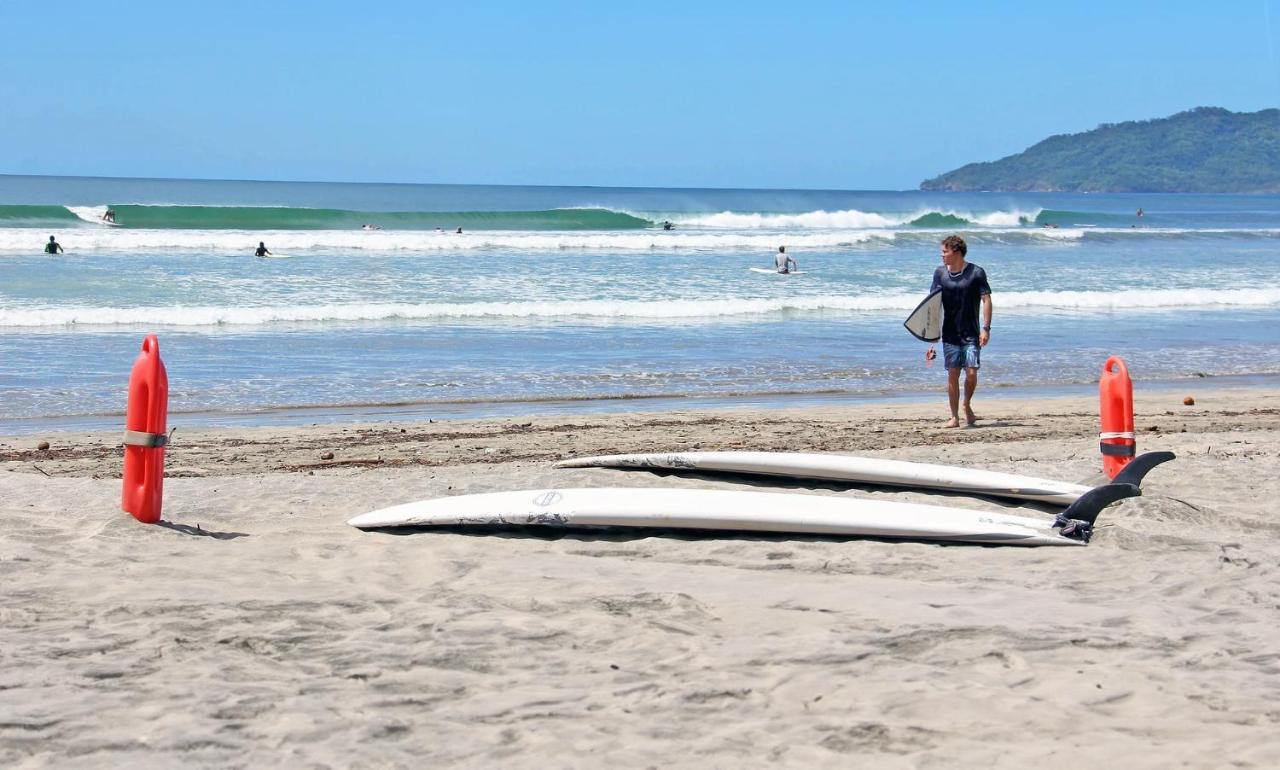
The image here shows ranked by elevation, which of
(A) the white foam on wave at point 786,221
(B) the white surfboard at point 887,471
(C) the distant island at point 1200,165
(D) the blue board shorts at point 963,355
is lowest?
(B) the white surfboard at point 887,471

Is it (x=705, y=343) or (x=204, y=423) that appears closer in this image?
(x=204, y=423)

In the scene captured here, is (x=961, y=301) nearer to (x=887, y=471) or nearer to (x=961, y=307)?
(x=961, y=307)

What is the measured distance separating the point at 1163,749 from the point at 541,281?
2397cm

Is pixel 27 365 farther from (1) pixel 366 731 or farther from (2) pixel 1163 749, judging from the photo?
(2) pixel 1163 749

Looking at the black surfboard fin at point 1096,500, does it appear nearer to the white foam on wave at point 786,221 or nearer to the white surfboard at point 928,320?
the white surfboard at point 928,320

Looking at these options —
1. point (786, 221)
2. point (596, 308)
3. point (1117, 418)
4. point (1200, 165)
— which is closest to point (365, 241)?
point (596, 308)

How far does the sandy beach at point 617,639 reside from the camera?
11.8 feet

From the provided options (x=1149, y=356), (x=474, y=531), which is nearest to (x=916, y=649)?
(x=474, y=531)

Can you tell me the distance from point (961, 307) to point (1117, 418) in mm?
2502

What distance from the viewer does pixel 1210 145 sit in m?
194

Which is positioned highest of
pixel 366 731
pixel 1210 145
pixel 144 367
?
pixel 1210 145

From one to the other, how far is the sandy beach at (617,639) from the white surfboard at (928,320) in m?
2.87

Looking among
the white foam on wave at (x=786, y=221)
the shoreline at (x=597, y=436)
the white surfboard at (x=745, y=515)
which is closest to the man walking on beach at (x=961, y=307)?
the shoreline at (x=597, y=436)

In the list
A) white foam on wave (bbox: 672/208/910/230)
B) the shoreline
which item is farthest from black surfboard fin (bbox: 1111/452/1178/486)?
white foam on wave (bbox: 672/208/910/230)
